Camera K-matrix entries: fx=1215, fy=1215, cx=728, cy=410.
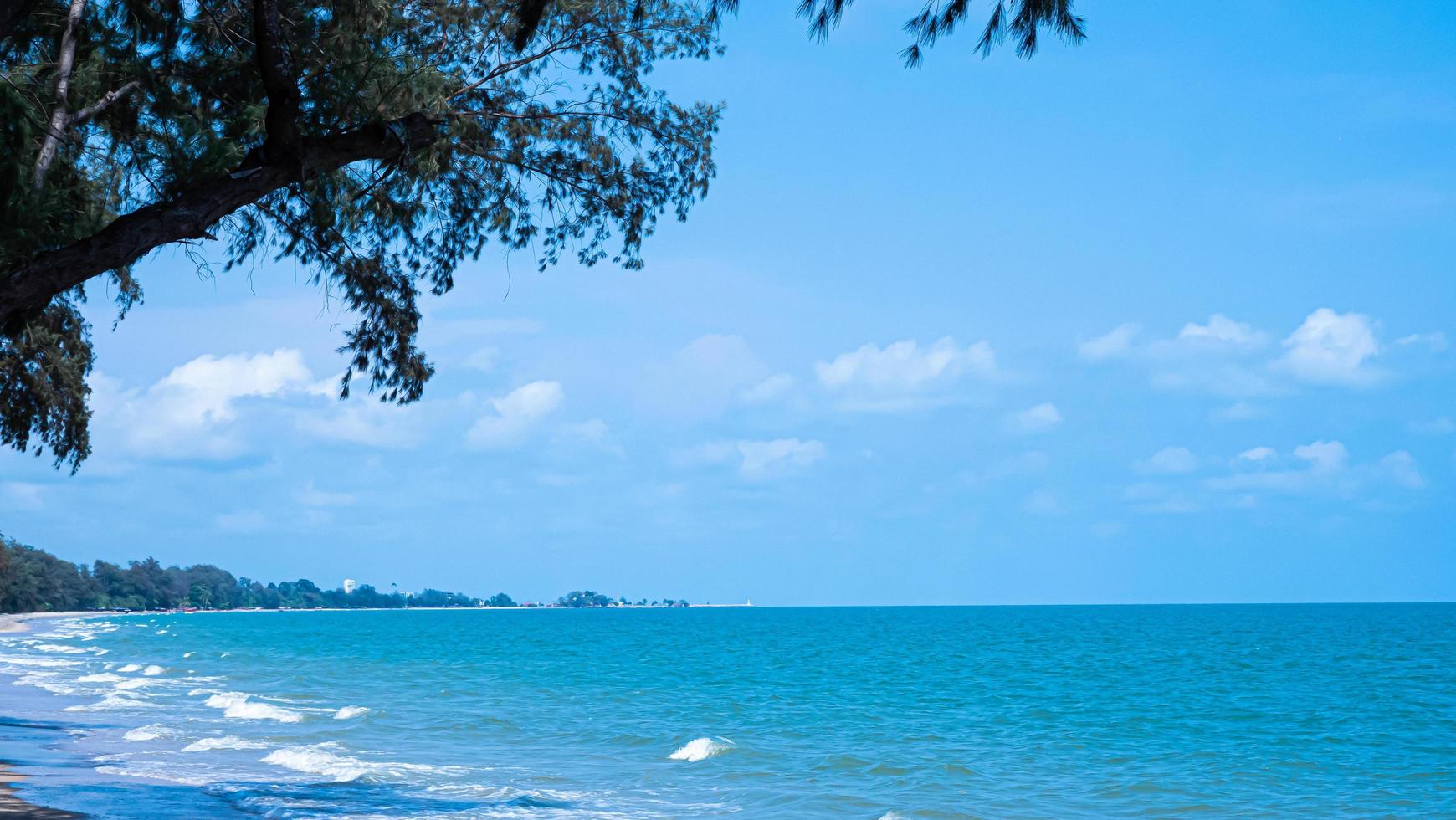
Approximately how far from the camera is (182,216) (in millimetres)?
8094

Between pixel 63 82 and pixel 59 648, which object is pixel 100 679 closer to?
pixel 59 648

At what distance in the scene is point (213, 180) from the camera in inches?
326

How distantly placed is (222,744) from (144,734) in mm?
2000

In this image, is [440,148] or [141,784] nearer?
[440,148]

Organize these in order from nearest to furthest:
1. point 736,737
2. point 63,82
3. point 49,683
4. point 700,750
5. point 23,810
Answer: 1. point 63,82
2. point 23,810
3. point 700,750
4. point 736,737
5. point 49,683

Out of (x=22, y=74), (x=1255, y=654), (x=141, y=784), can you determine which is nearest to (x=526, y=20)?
(x=22, y=74)

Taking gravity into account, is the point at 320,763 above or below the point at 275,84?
below

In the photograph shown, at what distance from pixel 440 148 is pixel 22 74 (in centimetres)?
320

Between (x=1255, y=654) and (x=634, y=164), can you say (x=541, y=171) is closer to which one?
(x=634, y=164)

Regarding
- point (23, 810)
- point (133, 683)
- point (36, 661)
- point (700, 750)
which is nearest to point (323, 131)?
point (23, 810)

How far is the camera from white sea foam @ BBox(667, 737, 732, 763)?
1892 cm

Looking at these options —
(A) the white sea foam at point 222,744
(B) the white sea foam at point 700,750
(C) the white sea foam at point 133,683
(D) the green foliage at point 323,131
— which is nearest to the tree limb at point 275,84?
(D) the green foliage at point 323,131

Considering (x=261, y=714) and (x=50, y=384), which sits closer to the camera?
(x=50, y=384)

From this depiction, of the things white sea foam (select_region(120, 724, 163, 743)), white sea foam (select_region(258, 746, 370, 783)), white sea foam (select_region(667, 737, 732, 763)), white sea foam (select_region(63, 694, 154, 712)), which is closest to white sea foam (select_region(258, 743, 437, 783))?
white sea foam (select_region(258, 746, 370, 783))
